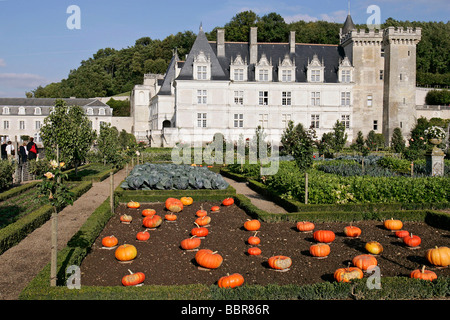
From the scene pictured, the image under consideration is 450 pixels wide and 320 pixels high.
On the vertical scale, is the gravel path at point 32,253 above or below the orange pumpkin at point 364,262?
below

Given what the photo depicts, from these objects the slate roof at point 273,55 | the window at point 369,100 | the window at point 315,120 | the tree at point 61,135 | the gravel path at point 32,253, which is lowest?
the gravel path at point 32,253

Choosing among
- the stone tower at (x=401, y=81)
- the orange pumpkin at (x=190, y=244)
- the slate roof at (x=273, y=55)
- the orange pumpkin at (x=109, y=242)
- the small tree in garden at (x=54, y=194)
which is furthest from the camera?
the stone tower at (x=401, y=81)

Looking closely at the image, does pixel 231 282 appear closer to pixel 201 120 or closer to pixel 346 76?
pixel 201 120

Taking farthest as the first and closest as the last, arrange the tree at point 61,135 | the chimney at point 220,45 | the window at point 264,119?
1. the chimney at point 220,45
2. the window at point 264,119
3. the tree at point 61,135

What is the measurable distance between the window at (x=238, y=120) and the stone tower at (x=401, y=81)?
16003mm

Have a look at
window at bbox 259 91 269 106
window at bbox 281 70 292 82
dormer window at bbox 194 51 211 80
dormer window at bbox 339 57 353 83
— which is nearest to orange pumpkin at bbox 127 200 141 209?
dormer window at bbox 194 51 211 80

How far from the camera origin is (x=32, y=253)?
28.7ft

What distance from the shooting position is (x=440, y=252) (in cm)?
760

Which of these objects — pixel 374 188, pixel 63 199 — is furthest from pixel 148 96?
pixel 63 199

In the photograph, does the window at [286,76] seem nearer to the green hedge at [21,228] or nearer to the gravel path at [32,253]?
the gravel path at [32,253]

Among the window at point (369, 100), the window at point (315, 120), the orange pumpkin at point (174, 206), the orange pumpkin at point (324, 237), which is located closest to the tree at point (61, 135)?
the orange pumpkin at point (174, 206)

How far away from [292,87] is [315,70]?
9.95 feet

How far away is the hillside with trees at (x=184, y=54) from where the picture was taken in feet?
193

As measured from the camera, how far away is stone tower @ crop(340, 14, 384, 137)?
44406 millimetres
